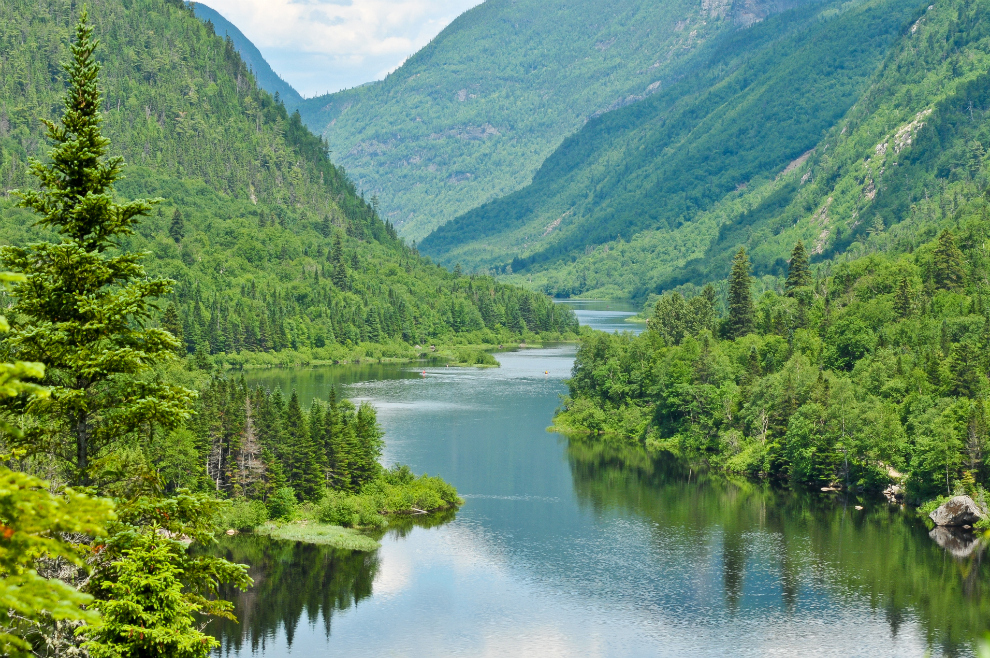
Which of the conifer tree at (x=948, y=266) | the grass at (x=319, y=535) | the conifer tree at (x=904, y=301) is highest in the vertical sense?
the conifer tree at (x=948, y=266)

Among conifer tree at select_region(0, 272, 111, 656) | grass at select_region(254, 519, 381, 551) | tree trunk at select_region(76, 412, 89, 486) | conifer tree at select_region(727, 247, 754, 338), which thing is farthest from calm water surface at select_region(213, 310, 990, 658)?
conifer tree at select_region(0, 272, 111, 656)

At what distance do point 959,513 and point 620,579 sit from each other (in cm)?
3508

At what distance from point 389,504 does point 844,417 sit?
159ft

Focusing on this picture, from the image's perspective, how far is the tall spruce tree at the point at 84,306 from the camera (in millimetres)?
27391

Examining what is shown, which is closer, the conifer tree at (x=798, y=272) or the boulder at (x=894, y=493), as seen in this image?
the boulder at (x=894, y=493)

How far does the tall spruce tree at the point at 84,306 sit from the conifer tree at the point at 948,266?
437 feet

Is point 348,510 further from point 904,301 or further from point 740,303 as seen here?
point 904,301

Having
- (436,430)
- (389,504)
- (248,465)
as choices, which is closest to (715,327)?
(436,430)

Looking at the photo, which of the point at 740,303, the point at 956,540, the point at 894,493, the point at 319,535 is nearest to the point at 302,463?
the point at 319,535

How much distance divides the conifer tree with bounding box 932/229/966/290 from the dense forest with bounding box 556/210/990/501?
0.21m

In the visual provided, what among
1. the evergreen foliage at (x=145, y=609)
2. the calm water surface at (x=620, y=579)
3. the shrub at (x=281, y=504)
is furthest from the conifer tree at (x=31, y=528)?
the shrub at (x=281, y=504)

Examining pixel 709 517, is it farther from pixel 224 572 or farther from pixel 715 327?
pixel 224 572

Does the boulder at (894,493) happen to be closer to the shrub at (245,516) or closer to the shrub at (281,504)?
the shrub at (281,504)

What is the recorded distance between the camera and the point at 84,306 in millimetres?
27422
